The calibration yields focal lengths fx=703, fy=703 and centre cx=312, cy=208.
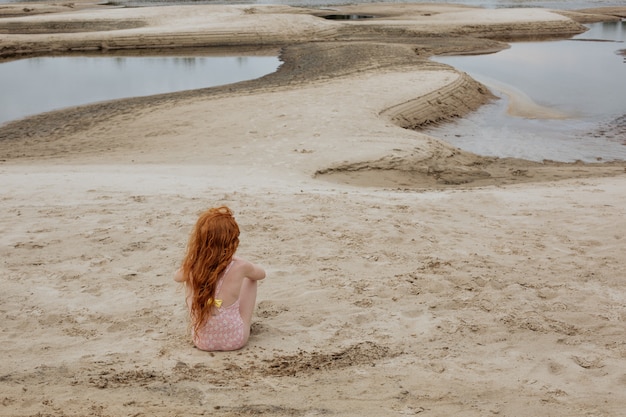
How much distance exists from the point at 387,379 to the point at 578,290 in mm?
2439

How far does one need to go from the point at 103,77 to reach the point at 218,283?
2105 cm

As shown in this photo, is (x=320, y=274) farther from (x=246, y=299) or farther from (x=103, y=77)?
(x=103, y=77)

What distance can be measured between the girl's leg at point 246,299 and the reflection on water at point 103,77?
14702mm

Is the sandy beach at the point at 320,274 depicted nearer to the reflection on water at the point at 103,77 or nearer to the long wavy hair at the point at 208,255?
the long wavy hair at the point at 208,255

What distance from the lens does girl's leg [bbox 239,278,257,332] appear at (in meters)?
4.71

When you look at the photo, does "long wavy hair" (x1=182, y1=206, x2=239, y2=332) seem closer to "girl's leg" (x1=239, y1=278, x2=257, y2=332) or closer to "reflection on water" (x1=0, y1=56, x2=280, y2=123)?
"girl's leg" (x1=239, y1=278, x2=257, y2=332)

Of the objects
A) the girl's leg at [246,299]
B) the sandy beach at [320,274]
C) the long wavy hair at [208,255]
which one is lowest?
the sandy beach at [320,274]

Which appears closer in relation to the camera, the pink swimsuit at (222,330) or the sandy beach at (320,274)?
the sandy beach at (320,274)

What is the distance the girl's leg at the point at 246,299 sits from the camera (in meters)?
4.71

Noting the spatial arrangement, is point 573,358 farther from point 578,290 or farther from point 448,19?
point 448,19

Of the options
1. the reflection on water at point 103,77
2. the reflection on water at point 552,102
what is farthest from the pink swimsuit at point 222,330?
the reflection on water at point 103,77

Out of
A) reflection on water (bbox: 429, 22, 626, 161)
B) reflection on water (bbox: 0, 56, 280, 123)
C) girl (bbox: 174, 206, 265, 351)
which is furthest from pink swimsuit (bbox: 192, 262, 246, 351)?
reflection on water (bbox: 0, 56, 280, 123)

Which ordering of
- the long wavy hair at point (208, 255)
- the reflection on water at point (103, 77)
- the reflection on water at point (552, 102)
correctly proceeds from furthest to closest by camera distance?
1. the reflection on water at point (103, 77)
2. the reflection on water at point (552, 102)
3. the long wavy hair at point (208, 255)

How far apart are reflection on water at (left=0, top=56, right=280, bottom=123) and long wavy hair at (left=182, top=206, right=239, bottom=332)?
48.2ft
